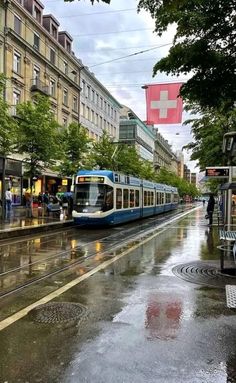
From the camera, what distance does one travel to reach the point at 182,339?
527 centimetres

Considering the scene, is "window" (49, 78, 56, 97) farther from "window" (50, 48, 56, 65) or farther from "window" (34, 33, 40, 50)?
"window" (34, 33, 40, 50)

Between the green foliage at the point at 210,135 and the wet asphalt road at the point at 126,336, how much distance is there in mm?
13105

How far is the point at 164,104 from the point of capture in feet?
44.2

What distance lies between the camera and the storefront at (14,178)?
35625 millimetres

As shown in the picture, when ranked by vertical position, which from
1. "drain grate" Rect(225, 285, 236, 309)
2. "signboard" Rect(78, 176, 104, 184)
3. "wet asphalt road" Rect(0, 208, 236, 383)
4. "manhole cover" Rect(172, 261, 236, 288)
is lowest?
"wet asphalt road" Rect(0, 208, 236, 383)

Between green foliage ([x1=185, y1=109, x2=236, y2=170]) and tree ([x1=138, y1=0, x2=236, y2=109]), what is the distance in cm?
1059

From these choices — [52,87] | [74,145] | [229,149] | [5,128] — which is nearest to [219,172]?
[229,149]

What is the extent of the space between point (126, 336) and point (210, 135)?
18.1 meters

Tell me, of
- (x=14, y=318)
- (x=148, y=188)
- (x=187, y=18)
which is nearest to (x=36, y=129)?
(x=148, y=188)

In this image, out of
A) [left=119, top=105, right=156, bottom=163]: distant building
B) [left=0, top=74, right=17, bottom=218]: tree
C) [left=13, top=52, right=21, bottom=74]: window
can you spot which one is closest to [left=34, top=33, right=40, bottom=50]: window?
[left=13, top=52, right=21, bottom=74]: window

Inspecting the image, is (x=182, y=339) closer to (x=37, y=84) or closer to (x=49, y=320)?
(x=49, y=320)

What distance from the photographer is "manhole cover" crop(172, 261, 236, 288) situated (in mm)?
8695

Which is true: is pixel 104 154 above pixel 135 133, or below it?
below

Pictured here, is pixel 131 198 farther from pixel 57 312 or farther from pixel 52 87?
pixel 52 87
